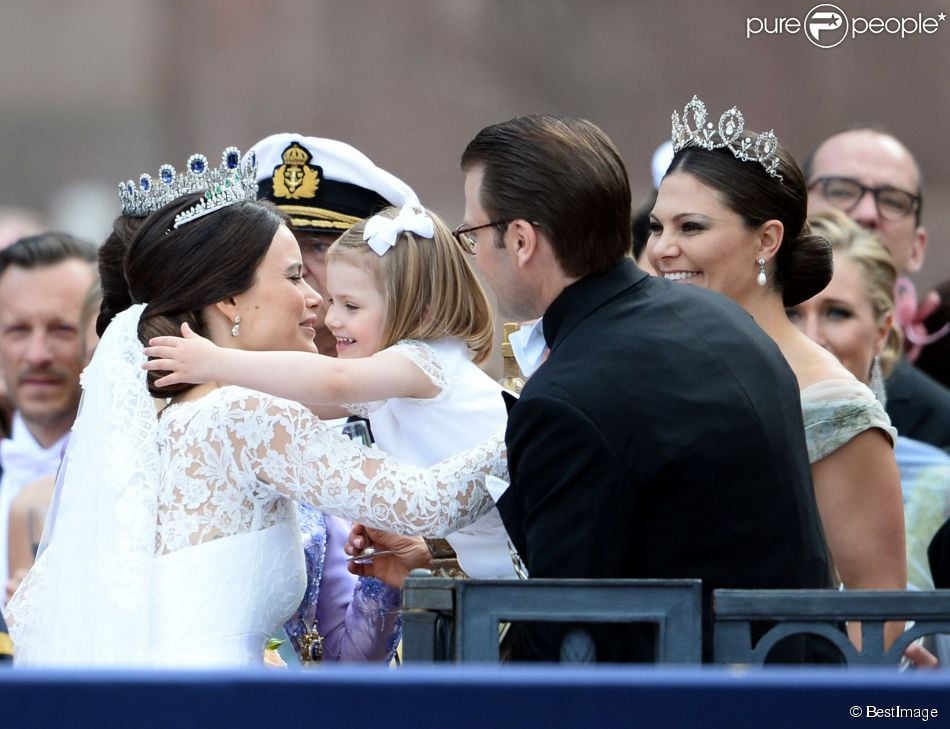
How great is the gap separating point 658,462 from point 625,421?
0.30ft

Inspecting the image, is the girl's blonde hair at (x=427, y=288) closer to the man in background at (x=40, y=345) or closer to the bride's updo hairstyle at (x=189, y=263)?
the bride's updo hairstyle at (x=189, y=263)

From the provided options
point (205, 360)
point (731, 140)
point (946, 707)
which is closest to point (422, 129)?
point (731, 140)

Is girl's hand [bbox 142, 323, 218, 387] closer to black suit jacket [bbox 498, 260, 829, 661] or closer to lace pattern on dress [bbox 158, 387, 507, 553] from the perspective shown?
lace pattern on dress [bbox 158, 387, 507, 553]

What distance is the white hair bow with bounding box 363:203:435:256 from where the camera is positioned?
3.46 meters

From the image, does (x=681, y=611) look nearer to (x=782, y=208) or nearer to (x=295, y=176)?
(x=782, y=208)

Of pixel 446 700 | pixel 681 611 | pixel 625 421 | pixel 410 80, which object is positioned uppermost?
pixel 410 80

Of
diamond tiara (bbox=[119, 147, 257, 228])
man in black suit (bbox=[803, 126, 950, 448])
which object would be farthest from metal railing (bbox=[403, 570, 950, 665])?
man in black suit (bbox=[803, 126, 950, 448])

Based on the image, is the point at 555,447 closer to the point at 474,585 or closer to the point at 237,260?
the point at 474,585

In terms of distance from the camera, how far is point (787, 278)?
3.54m

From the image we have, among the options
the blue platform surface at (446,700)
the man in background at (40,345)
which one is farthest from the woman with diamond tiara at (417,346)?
the man in background at (40,345)

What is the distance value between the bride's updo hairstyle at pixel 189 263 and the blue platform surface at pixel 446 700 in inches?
61.2

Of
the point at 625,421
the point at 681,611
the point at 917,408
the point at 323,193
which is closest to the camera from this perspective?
the point at 681,611

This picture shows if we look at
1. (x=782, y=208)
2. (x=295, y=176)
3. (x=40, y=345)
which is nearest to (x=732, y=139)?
(x=782, y=208)

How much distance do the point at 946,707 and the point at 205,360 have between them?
1.83 metres
